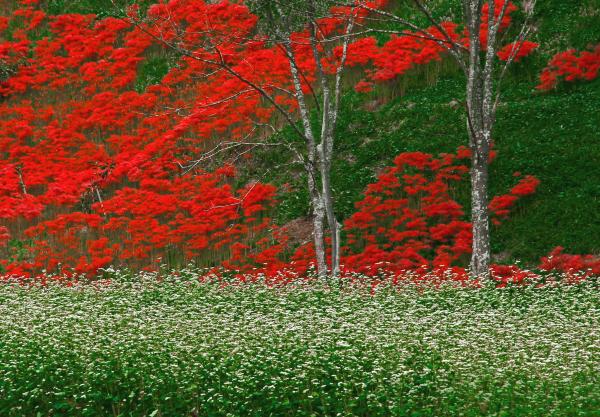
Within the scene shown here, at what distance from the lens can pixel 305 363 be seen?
10953mm

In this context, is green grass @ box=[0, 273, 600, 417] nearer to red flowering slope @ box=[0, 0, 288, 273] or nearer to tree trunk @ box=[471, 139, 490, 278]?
tree trunk @ box=[471, 139, 490, 278]

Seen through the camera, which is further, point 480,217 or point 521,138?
point 521,138

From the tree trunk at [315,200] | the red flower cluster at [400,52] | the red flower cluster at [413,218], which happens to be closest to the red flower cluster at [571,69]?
the red flower cluster at [400,52]

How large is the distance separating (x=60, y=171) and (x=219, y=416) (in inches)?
672

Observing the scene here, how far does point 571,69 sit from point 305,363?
15.8 m

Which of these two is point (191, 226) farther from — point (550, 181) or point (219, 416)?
point (219, 416)

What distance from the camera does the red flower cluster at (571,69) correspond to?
23.6 m

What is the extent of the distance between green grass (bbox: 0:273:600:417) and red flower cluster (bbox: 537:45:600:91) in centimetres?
1056

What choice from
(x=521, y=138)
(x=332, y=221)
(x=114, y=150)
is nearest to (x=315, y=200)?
(x=332, y=221)

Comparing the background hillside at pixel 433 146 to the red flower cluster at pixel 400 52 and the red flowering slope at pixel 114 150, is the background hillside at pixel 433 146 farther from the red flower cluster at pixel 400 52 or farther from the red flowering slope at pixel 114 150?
the red flower cluster at pixel 400 52

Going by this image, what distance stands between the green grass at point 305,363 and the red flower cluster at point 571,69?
34.7 feet

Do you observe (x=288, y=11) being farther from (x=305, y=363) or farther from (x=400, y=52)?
(x=305, y=363)

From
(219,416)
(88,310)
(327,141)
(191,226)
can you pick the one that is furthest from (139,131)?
(219,416)

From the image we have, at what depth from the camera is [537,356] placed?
11.3m
